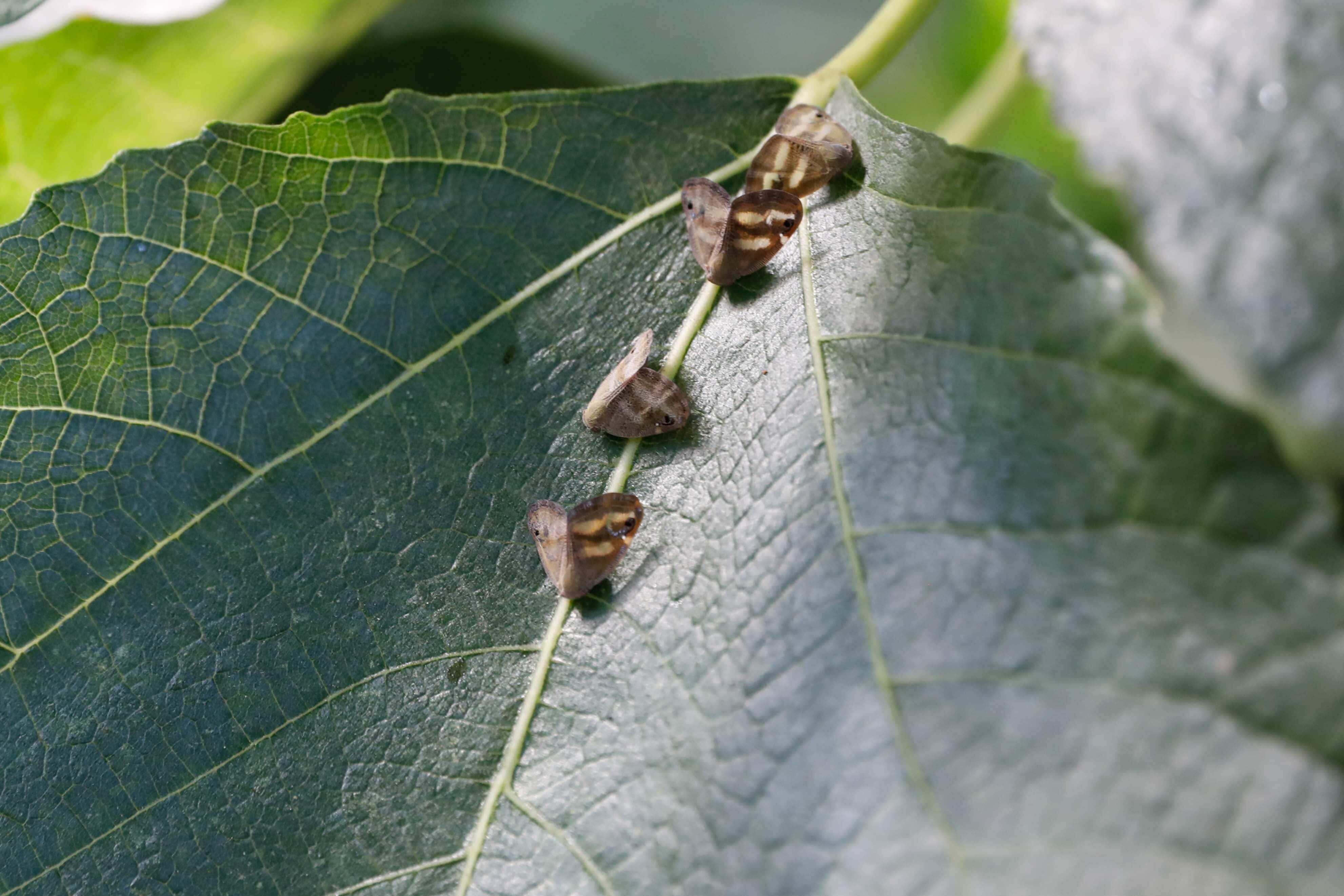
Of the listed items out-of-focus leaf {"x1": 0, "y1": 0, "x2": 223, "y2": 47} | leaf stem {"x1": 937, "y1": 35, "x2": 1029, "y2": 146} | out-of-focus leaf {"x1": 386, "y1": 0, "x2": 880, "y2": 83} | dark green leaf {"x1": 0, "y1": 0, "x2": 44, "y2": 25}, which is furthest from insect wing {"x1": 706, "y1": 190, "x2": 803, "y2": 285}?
out-of-focus leaf {"x1": 386, "y1": 0, "x2": 880, "y2": 83}

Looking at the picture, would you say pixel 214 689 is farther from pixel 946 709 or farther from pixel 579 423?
pixel 946 709

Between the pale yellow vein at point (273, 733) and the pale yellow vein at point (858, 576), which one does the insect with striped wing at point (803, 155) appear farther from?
the pale yellow vein at point (273, 733)

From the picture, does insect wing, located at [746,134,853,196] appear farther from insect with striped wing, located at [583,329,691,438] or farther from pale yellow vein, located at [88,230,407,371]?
pale yellow vein, located at [88,230,407,371]

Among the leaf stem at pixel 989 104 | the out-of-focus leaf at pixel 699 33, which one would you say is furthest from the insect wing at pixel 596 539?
the out-of-focus leaf at pixel 699 33

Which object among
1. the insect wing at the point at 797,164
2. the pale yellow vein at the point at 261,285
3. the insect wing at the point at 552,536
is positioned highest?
the insect wing at the point at 797,164

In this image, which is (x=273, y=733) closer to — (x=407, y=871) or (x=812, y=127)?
(x=407, y=871)

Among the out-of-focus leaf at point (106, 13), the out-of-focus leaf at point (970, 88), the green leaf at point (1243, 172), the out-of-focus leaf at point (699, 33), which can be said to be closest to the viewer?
the green leaf at point (1243, 172)

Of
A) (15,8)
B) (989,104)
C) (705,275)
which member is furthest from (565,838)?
(989,104)
